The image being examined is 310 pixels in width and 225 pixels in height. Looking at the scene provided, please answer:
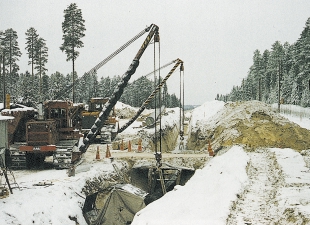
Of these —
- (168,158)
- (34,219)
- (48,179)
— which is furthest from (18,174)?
(168,158)

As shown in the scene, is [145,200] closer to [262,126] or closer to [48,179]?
[48,179]

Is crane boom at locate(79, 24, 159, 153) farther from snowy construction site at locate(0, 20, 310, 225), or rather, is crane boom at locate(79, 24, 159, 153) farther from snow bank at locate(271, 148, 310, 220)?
snow bank at locate(271, 148, 310, 220)

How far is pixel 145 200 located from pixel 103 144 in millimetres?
14930

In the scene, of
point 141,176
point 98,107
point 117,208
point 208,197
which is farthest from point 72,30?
point 208,197

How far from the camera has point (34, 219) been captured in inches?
394

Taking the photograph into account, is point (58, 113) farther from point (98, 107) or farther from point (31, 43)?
point (31, 43)

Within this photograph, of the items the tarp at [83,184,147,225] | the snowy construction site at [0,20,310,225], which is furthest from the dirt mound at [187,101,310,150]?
the tarp at [83,184,147,225]

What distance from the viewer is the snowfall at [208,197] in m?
8.32

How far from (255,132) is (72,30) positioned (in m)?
23.5

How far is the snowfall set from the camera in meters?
8.32

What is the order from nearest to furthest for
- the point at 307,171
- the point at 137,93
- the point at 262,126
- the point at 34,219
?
the point at 34,219, the point at 307,171, the point at 262,126, the point at 137,93

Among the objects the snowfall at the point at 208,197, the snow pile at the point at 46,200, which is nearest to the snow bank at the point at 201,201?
the snowfall at the point at 208,197

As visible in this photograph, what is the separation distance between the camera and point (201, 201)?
31.6 feet

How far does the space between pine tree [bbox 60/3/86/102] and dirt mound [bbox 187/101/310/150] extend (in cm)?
1748
